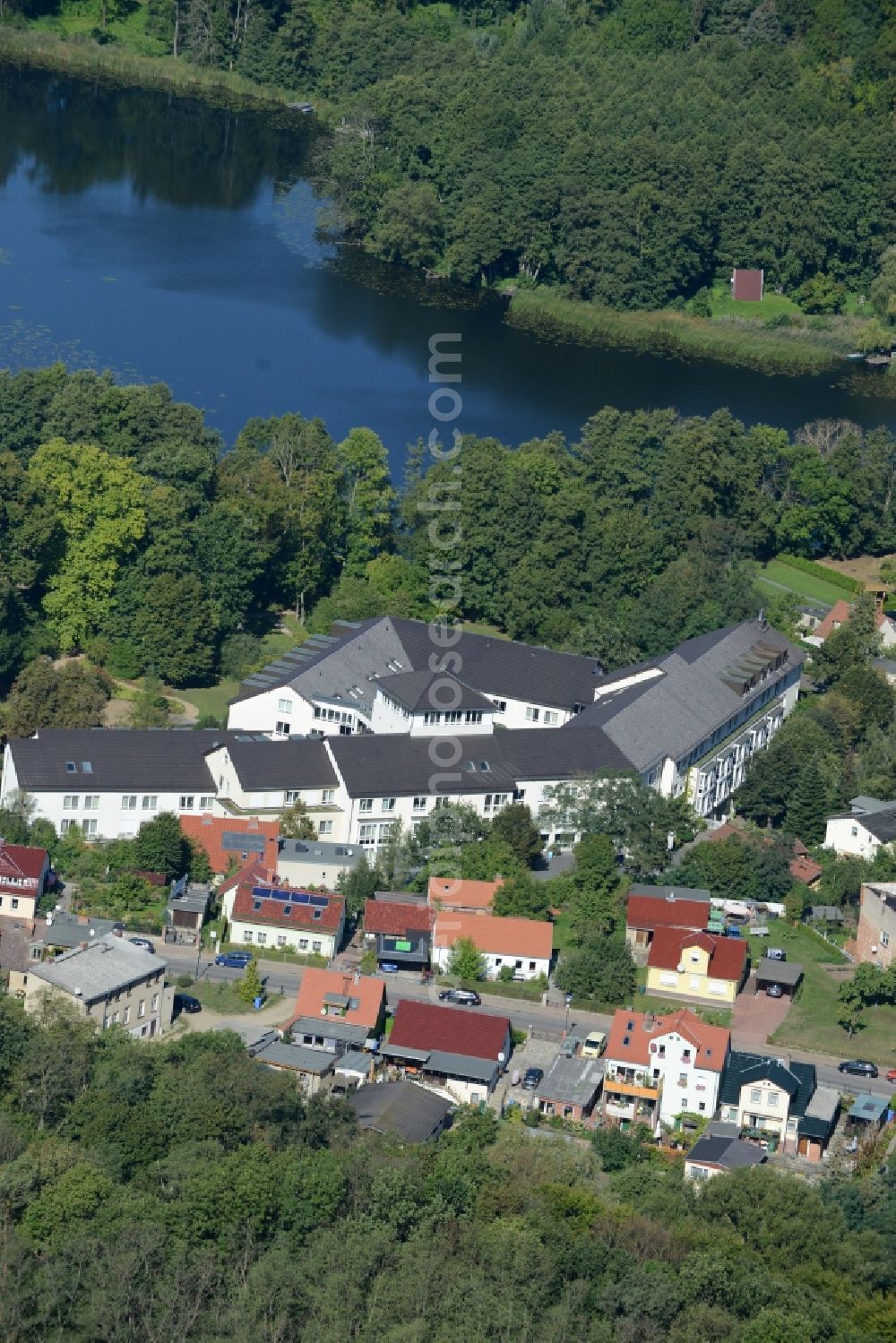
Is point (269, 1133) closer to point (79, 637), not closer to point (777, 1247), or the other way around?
point (777, 1247)

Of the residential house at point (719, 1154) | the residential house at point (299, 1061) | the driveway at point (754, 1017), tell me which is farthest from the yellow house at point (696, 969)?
the residential house at point (299, 1061)

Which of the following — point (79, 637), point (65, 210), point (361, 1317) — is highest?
point (65, 210)

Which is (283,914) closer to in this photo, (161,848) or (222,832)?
(161,848)

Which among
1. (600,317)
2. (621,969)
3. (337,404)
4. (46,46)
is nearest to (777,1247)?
(621,969)

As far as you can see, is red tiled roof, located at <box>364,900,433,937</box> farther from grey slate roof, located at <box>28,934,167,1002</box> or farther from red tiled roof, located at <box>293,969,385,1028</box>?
grey slate roof, located at <box>28,934,167,1002</box>

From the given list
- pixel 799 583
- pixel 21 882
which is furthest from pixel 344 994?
pixel 799 583

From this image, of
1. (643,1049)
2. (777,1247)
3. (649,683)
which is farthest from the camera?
(649,683)
